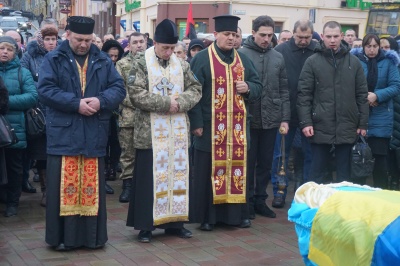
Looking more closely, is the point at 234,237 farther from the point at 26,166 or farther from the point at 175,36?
the point at 26,166

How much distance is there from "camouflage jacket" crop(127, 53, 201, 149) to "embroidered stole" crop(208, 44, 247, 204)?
0.38 meters

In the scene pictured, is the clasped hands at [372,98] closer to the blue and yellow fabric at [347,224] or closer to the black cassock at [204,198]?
the black cassock at [204,198]

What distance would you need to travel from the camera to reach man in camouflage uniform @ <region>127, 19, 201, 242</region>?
6984 mm

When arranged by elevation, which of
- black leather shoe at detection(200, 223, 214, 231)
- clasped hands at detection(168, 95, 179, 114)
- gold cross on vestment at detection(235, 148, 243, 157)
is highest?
clasped hands at detection(168, 95, 179, 114)

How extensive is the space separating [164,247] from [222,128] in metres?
1.45

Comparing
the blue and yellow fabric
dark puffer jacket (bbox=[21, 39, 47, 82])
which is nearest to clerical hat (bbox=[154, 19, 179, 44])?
dark puffer jacket (bbox=[21, 39, 47, 82])

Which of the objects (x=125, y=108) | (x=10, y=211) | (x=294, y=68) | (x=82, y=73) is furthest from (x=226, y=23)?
(x=10, y=211)

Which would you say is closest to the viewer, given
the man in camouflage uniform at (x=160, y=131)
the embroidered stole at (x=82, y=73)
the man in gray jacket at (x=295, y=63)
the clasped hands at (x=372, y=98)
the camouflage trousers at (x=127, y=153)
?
the embroidered stole at (x=82, y=73)

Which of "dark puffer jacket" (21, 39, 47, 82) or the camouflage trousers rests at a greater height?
"dark puffer jacket" (21, 39, 47, 82)

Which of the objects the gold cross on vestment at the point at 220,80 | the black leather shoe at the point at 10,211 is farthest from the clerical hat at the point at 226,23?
the black leather shoe at the point at 10,211

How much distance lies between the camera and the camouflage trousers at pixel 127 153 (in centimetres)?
916

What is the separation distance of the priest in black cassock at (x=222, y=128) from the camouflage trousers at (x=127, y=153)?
1731 millimetres

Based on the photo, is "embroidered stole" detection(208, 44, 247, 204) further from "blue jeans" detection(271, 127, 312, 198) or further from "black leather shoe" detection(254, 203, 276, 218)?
"blue jeans" detection(271, 127, 312, 198)

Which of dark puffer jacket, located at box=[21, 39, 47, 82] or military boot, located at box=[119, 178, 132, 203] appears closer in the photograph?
dark puffer jacket, located at box=[21, 39, 47, 82]
